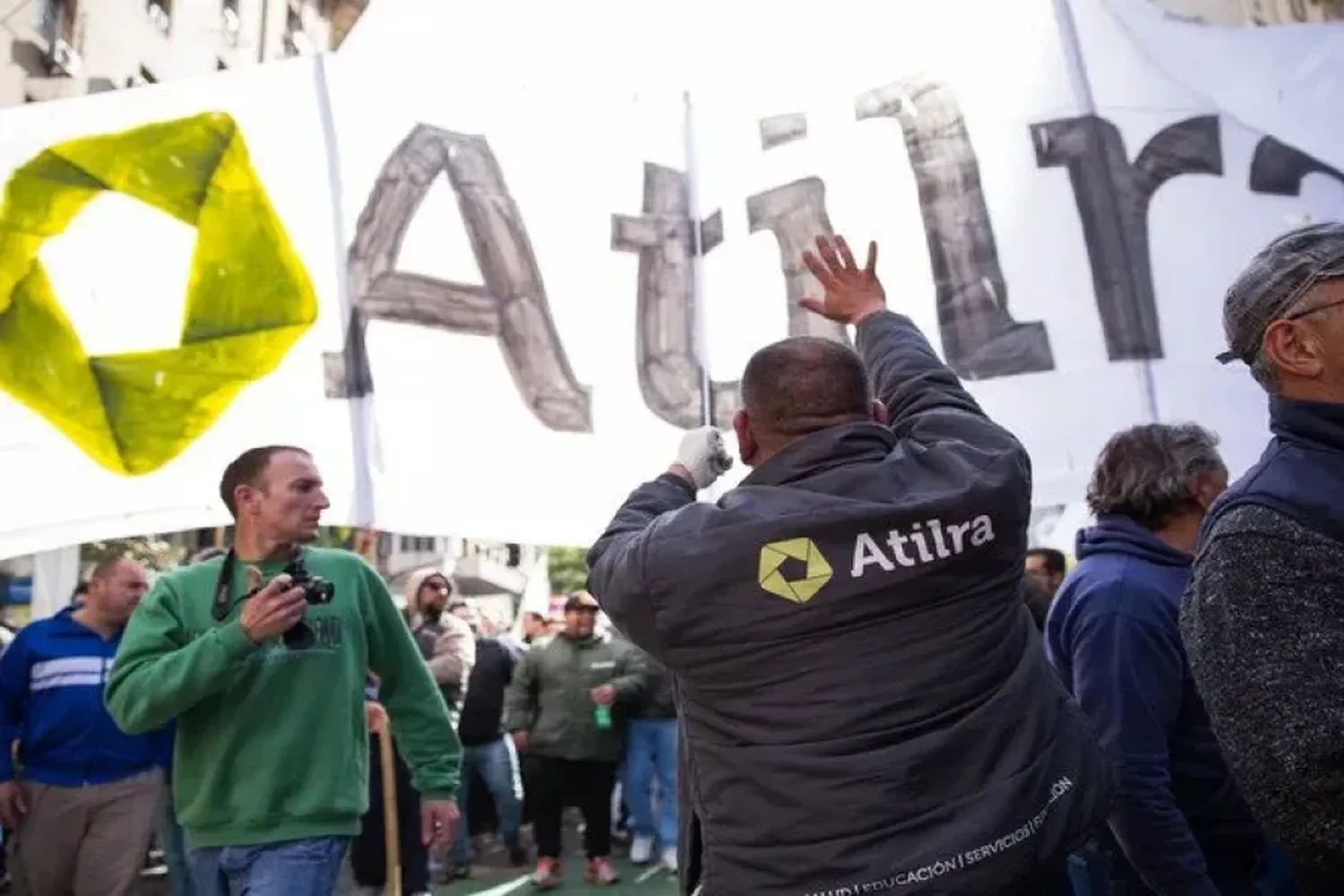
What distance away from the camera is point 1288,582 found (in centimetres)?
161

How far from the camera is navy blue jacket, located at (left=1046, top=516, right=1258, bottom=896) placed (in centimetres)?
252

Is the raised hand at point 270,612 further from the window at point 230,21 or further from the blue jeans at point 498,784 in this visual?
the window at point 230,21

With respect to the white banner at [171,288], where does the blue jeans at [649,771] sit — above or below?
below

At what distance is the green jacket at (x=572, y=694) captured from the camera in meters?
8.55

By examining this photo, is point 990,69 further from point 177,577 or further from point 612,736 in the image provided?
point 612,736

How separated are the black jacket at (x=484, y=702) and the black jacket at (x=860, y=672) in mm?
6969

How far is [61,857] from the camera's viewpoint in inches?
206

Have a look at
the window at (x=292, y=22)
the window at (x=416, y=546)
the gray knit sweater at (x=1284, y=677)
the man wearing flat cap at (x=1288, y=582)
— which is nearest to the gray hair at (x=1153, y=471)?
the man wearing flat cap at (x=1288, y=582)

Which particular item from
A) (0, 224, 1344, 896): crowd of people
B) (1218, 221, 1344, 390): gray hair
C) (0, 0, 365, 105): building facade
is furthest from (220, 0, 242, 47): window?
(1218, 221, 1344, 390): gray hair

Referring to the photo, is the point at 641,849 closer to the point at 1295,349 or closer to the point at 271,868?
the point at 271,868

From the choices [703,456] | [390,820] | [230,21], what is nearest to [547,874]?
[390,820]

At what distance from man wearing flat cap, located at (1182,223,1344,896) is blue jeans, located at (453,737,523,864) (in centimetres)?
761

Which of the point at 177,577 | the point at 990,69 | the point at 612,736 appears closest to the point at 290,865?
the point at 177,577

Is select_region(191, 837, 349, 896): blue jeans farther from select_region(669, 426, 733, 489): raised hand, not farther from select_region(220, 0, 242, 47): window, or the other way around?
select_region(220, 0, 242, 47): window
